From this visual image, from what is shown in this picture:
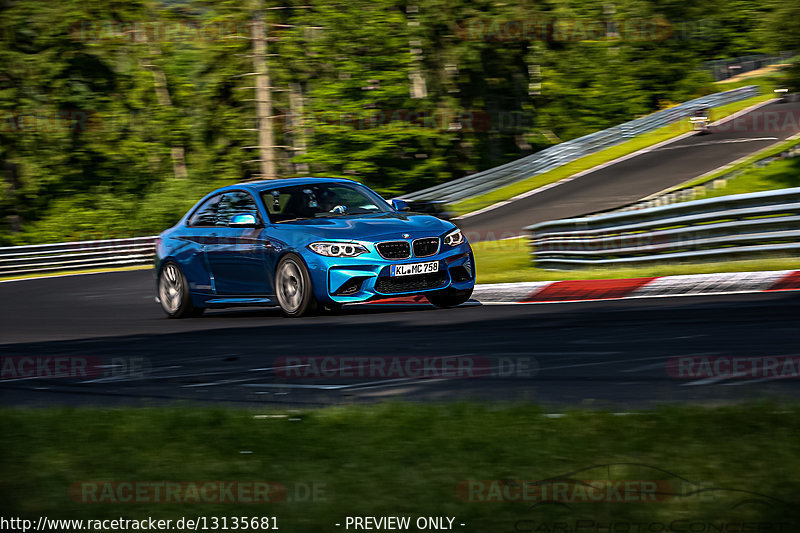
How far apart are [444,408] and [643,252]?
31.5 feet

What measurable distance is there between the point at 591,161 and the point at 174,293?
23991 millimetres

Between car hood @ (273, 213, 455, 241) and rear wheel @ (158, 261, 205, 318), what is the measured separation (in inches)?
75.9

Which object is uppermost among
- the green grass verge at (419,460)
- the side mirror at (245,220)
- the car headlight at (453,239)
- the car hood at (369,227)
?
the side mirror at (245,220)

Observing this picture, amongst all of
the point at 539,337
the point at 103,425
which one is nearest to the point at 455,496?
the point at 103,425

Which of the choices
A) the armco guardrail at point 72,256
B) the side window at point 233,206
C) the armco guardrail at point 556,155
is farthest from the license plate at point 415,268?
the armco guardrail at point 556,155

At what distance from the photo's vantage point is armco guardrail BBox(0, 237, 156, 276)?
30500 millimetres

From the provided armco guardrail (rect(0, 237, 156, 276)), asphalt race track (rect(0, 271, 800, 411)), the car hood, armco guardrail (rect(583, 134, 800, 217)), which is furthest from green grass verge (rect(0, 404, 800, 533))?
armco guardrail (rect(0, 237, 156, 276))

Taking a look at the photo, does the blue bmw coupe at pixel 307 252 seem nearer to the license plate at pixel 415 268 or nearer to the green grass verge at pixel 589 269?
the license plate at pixel 415 268

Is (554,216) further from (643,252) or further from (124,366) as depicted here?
(124,366)

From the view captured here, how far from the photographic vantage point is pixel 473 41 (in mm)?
44094

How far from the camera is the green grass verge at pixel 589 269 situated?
13172mm

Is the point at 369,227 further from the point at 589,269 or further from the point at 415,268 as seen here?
the point at 589,269

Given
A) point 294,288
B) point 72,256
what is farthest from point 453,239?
point 72,256

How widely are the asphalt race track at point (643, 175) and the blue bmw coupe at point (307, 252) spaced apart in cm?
1373
